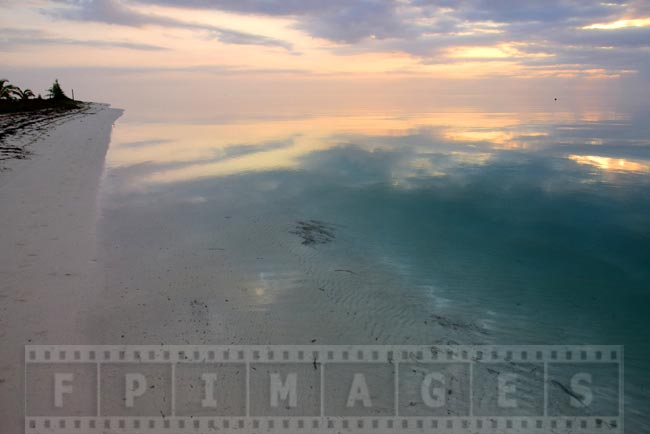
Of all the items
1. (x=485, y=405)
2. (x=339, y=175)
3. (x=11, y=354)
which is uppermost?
(x=339, y=175)

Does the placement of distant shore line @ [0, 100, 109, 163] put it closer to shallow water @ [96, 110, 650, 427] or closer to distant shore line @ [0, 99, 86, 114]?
distant shore line @ [0, 99, 86, 114]

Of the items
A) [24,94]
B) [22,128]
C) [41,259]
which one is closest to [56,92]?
[24,94]

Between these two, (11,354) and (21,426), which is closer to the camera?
(21,426)

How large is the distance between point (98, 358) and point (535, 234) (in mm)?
13924

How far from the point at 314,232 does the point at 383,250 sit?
2.49 meters

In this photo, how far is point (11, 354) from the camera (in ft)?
22.8

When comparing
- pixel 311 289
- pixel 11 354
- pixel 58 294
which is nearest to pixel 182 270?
pixel 58 294

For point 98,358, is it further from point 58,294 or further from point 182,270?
point 182,270

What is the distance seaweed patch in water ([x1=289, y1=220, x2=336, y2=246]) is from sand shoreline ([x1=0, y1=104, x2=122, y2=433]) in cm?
588

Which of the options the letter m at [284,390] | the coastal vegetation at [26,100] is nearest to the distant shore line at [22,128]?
the coastal vegetation at [26,100]

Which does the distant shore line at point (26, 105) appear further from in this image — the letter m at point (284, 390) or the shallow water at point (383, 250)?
the letter m at point (284, 390)

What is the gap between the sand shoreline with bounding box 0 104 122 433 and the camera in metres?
7.20

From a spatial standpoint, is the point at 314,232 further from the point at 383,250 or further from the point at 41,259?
the point at 41,259

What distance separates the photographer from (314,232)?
46.5 ft
